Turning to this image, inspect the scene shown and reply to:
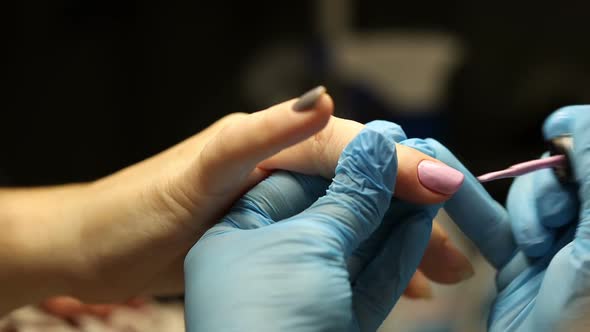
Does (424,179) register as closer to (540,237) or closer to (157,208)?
(540,237)

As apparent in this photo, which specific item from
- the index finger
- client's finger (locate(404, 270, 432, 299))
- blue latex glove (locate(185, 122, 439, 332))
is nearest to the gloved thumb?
blue latex glove (locate(185, 122, 439, 332))

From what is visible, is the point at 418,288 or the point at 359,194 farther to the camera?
the point at 418,288

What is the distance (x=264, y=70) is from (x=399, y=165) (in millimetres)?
1396

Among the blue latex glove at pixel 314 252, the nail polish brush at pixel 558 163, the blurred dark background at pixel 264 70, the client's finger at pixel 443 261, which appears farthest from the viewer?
the blurred dark background at pixel 264 70

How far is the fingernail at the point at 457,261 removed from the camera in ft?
2.62

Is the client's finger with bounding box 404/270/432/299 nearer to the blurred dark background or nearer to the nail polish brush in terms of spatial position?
the nail polish brush

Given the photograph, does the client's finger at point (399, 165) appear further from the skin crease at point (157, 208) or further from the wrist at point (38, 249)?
the wrist at point (38, 249)

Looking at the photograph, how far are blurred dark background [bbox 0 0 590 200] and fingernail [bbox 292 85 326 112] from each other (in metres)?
1.32

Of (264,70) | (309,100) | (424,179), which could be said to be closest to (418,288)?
(424,179)

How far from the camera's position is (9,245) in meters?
0.85

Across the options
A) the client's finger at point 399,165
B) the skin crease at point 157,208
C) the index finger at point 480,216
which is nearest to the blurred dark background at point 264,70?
the skin crease at point 157,208

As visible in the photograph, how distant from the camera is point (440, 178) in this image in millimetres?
596

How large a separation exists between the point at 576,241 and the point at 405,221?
165mm

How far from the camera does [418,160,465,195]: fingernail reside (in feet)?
1.95
